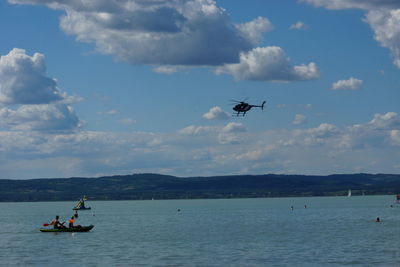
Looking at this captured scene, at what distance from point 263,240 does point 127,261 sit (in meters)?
31.9

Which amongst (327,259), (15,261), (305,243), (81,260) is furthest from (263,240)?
(15,261)

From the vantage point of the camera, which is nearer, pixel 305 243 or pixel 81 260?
pixel 81 260

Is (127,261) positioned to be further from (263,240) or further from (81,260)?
(263,240)

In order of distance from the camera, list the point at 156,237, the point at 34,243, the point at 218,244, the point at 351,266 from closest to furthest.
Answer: the point at 351,266 → the point at 218,244 → the point at 34,243 → the point at 156,237

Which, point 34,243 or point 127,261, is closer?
point 127,261

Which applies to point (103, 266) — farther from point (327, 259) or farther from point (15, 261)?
point (327, 259)

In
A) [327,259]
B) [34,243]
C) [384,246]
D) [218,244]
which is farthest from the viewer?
[34,243]

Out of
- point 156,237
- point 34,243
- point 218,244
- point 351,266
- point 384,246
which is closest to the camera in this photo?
point 351,266

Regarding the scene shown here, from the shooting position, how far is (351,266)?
6975 centimetres

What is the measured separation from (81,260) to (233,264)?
19.6 meters

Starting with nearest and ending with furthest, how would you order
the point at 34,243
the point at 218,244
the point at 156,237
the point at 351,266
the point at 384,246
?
the point at 351,266, the point at 384,246, the point at 218,244, the point at 34,243, the point at 156,237

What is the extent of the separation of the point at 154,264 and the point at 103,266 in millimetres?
5757

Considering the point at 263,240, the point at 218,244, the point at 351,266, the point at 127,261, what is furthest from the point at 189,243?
the point at 351,266

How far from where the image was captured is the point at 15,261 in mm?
78500
